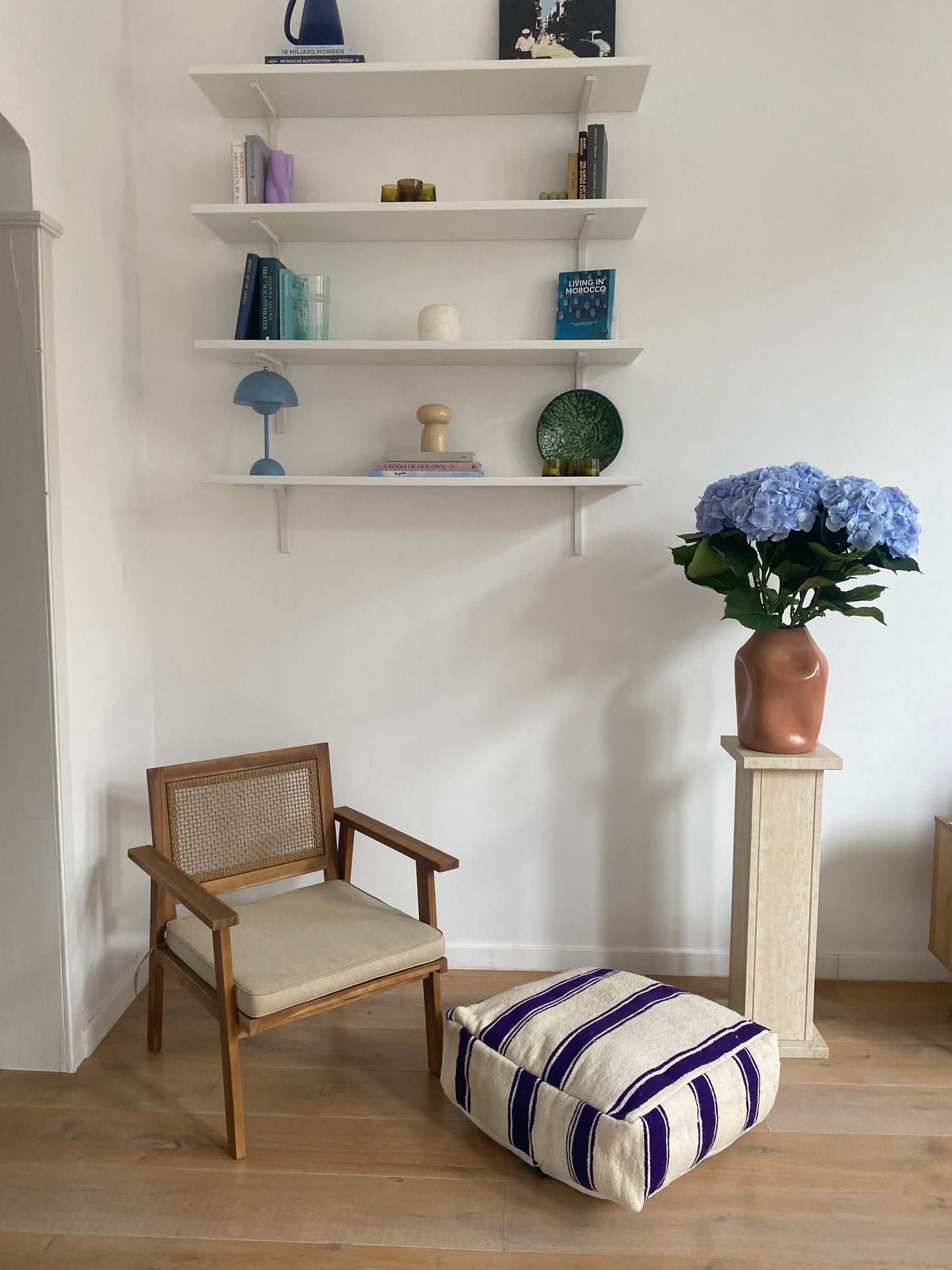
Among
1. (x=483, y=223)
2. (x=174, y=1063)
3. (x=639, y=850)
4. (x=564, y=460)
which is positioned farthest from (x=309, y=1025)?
(x=483, y=223)

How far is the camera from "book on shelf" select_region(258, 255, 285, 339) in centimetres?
244

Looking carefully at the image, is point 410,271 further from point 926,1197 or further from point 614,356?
point 926,1197

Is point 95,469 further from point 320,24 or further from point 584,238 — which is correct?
point 584,238

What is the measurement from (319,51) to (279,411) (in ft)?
3.05

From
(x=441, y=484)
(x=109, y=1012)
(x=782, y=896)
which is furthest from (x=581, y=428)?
(x=109, y=1012)

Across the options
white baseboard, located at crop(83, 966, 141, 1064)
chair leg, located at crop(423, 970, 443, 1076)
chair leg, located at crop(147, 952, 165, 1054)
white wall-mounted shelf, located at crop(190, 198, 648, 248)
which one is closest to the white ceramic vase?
white wall-mounted shelf, located at crop(190, 198, 648, 248)

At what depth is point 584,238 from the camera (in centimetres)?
255

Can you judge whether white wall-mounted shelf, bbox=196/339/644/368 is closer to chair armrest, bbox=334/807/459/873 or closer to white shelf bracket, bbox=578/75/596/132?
white shelf bracket, bbox=578/75/596/132

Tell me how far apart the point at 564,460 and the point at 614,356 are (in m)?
0.32

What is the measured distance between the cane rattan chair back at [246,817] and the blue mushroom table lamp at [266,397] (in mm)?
782

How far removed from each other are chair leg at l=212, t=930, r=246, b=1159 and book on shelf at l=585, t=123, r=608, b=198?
203cm

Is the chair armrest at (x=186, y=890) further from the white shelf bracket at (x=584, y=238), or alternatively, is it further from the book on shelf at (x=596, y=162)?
the book on shelf at (x=596, y=162)

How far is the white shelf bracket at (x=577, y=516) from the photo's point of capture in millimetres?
2643

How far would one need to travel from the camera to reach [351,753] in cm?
279
